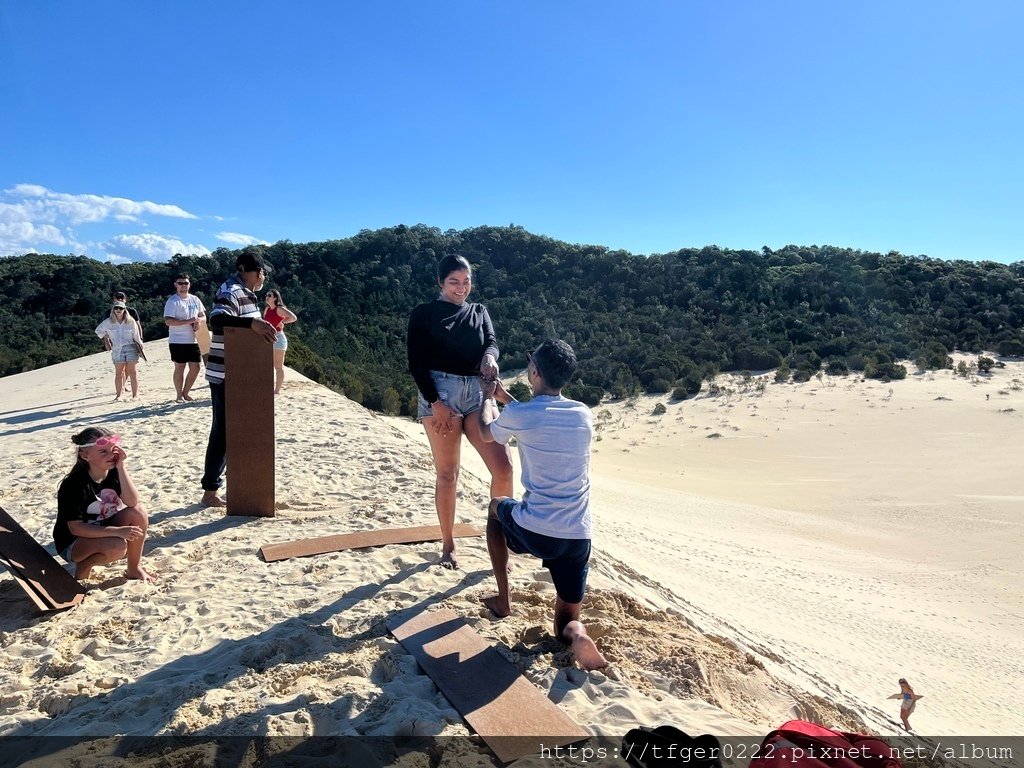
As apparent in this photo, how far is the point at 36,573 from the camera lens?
3.83 meters

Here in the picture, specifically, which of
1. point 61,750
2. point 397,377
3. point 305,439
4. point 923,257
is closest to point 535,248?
point 397,377

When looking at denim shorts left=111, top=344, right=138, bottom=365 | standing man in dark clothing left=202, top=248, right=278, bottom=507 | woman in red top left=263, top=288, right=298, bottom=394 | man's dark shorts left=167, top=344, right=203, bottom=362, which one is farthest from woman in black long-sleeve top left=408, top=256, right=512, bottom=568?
denim shorts left=111, top=344, right=138, bottom=365

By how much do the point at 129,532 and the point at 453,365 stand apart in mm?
2259

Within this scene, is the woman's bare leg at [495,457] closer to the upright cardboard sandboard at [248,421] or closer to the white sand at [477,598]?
the white sand at [477,598]

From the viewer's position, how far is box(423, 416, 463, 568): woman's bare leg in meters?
4.12

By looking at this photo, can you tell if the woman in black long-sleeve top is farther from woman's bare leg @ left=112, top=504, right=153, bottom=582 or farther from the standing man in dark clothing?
woman's bare leg @ left=112, top=504, right=153, bottom=582

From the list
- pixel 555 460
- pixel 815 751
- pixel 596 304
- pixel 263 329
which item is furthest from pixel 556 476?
pixel 596 304

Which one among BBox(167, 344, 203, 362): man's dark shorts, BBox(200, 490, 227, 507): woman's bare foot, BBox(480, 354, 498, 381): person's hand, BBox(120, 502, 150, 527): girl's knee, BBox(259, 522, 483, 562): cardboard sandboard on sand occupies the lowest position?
BBox(259, 522, 483, 562): cardboard sandboard on sand

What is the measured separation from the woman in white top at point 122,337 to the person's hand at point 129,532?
7.14 meters

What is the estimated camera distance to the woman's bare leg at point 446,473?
412cm

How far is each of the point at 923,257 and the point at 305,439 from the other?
37327 mm

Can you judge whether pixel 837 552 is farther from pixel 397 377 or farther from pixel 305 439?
pixel 397 377

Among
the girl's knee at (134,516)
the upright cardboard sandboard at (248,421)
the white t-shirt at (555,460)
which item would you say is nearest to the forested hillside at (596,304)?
the upright cardboard sandboard at (248,421)

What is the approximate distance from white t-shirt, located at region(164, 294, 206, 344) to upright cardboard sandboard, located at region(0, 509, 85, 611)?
554 centimetres
